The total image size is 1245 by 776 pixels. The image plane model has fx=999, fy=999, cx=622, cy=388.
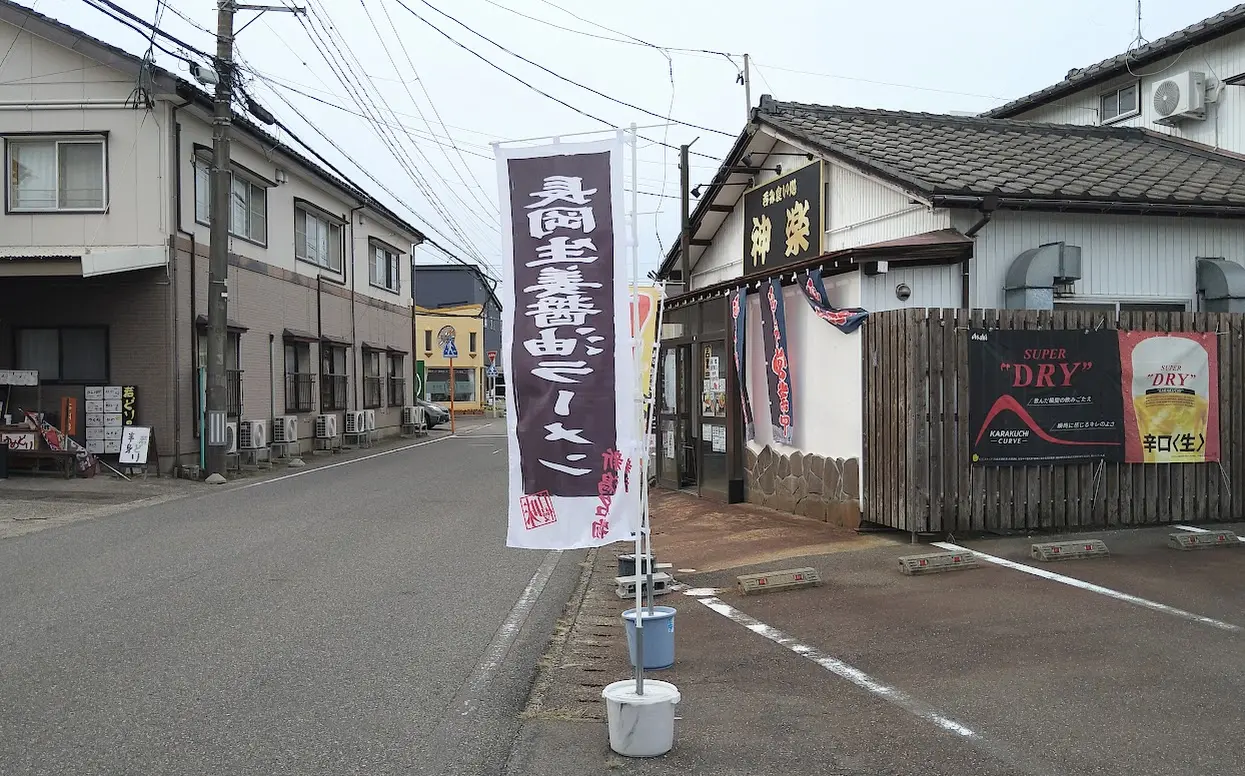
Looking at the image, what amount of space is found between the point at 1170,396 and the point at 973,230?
9.16 ft

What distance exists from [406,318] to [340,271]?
8.24 metres

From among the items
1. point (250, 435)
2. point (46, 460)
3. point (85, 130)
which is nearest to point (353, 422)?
point (250, 435)

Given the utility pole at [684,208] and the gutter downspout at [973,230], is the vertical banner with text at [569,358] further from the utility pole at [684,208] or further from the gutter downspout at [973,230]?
the utility pole at [684,208]

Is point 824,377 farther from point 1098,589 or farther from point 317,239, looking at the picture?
point 317,239

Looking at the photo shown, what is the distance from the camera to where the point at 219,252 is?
1777 cm

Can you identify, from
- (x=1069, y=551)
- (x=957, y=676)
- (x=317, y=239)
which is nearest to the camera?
(x=957, y=676)

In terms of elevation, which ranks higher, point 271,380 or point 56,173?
point 56,173

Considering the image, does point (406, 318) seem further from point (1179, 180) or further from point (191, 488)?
point (1179, 180)

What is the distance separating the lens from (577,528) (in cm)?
508

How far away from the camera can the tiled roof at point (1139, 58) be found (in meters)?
15.4

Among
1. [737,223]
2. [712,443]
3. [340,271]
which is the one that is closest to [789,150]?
[737,223]

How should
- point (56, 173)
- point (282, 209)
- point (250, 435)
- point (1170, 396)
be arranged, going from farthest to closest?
point (282, 209), point (250, 435), point (56, 173), point (1170, 396)

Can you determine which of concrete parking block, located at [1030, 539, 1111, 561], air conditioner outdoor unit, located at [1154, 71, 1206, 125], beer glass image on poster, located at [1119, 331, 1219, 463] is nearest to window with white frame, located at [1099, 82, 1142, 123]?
air conditioner outdoor unit, located at [1154, 71, 1206, 125]

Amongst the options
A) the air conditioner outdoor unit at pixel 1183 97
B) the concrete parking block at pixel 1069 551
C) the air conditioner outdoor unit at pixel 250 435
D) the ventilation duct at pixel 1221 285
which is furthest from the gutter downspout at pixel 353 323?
the concrete parking block at pixel 1069 551
